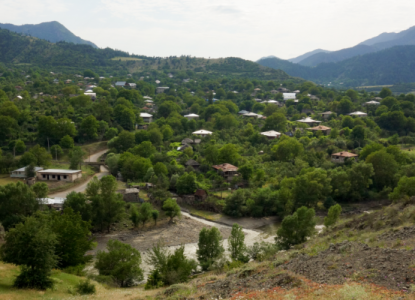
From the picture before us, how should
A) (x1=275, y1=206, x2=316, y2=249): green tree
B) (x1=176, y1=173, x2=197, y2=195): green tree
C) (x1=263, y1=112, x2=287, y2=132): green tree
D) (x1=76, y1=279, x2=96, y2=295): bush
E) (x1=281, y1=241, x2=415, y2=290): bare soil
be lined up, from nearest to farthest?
(x1=281, y1=241, x2=415, y2=290): bare soil
(x1=76, y1=279, x2=96, y2=295): bush
(x1=275, y1=206, x2=316, y2=249): green tree
(x1=176, y1=173, x2=197, y2=195): green tree
(x1=263, y1=112, x2=287, y2=132): green tree

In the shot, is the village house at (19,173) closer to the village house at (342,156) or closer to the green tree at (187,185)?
the green tree at (187,185)

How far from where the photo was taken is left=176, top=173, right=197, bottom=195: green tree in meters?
38.6

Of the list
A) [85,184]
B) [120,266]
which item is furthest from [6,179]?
[120,266]

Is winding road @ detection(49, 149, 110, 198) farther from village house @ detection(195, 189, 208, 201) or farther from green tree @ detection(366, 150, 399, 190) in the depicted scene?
green tree @ detection(366, 150, 399, 190)

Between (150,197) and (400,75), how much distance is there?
188951mm

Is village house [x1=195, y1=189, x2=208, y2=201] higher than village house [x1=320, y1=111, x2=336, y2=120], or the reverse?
village house [x1=320, y1=111, x2=336, y2=120]

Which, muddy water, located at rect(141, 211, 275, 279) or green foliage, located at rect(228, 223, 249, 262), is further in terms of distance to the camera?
muddy water, located at rect(141, 211, 275, 279)

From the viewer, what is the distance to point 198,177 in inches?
1649

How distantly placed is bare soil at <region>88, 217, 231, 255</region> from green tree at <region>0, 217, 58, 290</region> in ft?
35.4

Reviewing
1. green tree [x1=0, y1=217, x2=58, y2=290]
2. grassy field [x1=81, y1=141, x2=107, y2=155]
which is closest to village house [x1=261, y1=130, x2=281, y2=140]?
grassy field [x1=81, y1=141, x2=107, y2=155]

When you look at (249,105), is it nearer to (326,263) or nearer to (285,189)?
(285,189)

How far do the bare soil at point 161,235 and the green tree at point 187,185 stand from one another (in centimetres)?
524

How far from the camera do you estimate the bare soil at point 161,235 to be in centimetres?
2908

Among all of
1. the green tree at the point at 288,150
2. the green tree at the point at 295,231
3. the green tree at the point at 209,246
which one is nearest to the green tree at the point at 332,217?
the green tree at the point at 295,231
